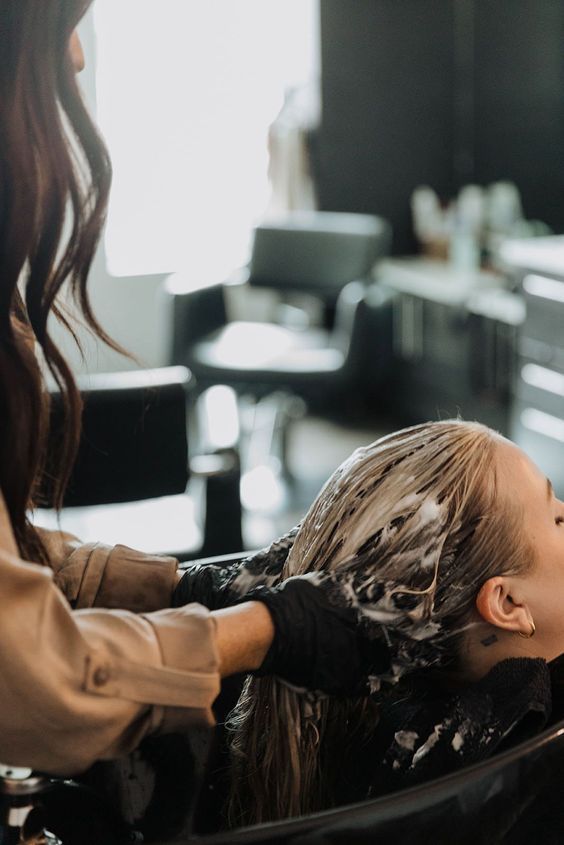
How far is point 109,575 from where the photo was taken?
1046 millimetres

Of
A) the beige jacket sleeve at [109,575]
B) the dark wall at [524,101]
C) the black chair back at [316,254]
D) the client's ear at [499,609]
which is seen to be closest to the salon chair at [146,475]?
the beige jacket sleeve at [109,575]

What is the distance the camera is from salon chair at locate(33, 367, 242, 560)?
1.87 meters

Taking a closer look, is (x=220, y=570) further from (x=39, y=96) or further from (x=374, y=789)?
(x=39, y=96)

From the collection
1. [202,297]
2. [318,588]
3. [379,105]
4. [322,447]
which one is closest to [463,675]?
[318,588]

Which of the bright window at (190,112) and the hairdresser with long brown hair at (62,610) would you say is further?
the bright window at (190,112)

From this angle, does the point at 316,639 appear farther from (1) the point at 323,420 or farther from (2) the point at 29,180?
(1) the point at 323,420

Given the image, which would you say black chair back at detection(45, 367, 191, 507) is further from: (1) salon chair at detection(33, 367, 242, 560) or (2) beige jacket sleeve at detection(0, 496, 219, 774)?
(2) beige jacket sleeve at detection(0, 496, 219, 774)

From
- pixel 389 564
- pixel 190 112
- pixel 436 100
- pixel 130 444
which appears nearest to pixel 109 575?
pixel 389 564

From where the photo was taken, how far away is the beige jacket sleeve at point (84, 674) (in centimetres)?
72

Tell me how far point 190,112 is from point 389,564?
4082mm

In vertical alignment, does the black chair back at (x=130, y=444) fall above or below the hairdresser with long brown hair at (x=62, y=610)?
below

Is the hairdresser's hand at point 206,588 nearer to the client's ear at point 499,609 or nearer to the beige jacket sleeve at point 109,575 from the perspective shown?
the beige jacket sleeve at point 109,575

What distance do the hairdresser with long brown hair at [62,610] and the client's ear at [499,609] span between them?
0.53 feet

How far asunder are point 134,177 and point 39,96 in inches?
158
